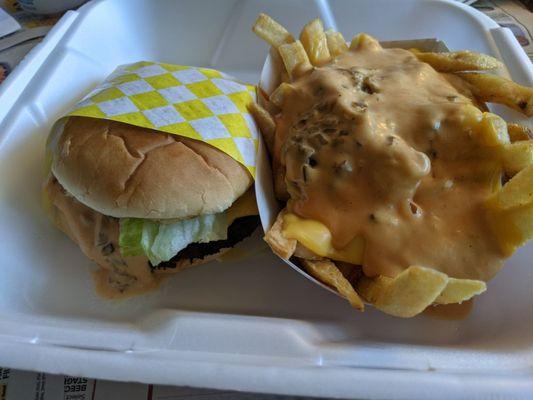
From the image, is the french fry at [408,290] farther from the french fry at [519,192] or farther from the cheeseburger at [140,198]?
the cheeseburger at [140,198]

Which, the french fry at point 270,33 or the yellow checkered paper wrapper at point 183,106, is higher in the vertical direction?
the french fry at point 270,33

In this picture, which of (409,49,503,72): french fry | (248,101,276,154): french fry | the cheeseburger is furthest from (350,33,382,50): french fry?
the cheeseburger

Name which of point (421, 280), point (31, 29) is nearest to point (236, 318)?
point (421, 280)

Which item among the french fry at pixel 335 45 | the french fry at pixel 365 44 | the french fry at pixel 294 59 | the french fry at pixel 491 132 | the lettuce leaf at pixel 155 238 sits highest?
the french fry at pixel 491 132

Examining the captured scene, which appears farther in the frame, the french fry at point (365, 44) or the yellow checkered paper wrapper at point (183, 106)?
the french fry at point (365, 44)

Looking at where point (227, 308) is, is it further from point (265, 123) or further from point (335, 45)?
point (335, 45)

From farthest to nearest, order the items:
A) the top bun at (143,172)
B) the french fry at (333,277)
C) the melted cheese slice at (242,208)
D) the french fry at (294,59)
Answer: the french fry at (294,59) < the melted cheese slice at (242,208) < the top bun at (143,172) < the french fry at (333,277)

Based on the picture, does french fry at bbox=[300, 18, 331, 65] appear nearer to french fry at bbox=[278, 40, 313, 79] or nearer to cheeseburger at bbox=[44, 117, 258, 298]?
french fry at bbox=[278, 40, 313, 79]

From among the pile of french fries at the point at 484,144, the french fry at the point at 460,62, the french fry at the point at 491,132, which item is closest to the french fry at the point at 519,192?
the pile of french fries at the point at 484,144
